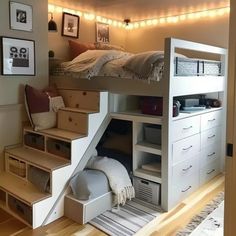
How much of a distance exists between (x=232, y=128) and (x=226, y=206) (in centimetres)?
34

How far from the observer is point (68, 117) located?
273 centimetres

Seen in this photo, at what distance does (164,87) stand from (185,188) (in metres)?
1.06

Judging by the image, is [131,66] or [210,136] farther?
[210,136]

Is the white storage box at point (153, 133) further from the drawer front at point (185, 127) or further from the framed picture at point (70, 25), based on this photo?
the framed picture at point (70, 25)

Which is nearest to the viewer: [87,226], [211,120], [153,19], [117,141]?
[87,226]

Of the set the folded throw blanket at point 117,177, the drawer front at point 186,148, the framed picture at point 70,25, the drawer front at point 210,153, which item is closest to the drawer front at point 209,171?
the drawer front at point 210,153

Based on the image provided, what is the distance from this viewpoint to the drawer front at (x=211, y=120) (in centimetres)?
300

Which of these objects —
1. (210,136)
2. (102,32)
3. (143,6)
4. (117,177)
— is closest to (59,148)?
(117,177)

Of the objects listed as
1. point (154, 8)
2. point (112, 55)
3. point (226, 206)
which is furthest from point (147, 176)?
point (154, 8)

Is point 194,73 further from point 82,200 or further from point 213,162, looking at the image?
Result: point 82,200

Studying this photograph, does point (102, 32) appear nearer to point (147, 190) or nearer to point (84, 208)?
point (147, 190)

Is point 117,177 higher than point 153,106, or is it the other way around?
point 153,106

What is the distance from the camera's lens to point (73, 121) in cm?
267

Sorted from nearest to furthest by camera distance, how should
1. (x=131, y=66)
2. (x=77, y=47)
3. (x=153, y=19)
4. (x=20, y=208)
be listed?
(x=20, y=208)
(x=131, y=66)
(x=77, y=47)
(x=153, y=19)
